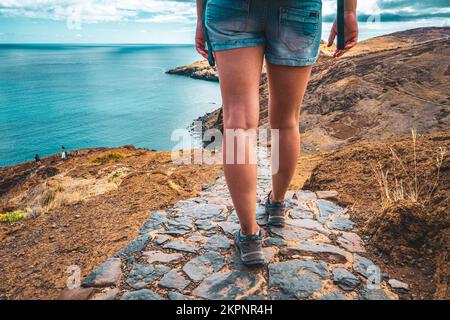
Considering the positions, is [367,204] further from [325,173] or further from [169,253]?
[169,253]

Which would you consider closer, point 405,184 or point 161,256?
point 161,256

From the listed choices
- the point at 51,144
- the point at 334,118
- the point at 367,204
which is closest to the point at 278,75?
the point at 367,204

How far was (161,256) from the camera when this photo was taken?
8.55 feet

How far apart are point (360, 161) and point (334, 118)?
380 inches

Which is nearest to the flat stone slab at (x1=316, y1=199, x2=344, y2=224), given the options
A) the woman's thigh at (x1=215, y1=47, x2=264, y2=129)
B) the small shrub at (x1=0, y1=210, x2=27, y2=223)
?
the woman's thigh at (x1=215, y1=47, x2=264, y2=129)

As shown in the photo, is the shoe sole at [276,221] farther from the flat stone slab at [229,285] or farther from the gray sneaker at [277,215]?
the flat stone slab at [229,285]

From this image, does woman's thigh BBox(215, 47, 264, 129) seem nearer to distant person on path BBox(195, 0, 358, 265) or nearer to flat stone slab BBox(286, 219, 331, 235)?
distant person on path BBox(195, 0, 358, 265)

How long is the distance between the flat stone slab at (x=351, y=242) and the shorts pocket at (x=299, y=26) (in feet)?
5.20

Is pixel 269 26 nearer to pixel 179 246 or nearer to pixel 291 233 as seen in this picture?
pixel 291 233

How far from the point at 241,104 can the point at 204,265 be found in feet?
3.90

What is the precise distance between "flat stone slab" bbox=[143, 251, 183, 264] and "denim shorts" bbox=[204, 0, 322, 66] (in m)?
1.55

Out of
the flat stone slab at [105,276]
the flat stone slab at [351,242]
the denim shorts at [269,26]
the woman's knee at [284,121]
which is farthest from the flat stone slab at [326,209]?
the flat stone slab at [105,276]

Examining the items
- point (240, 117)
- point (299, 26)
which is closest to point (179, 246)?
point (240, 117)

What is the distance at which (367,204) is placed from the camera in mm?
3471
